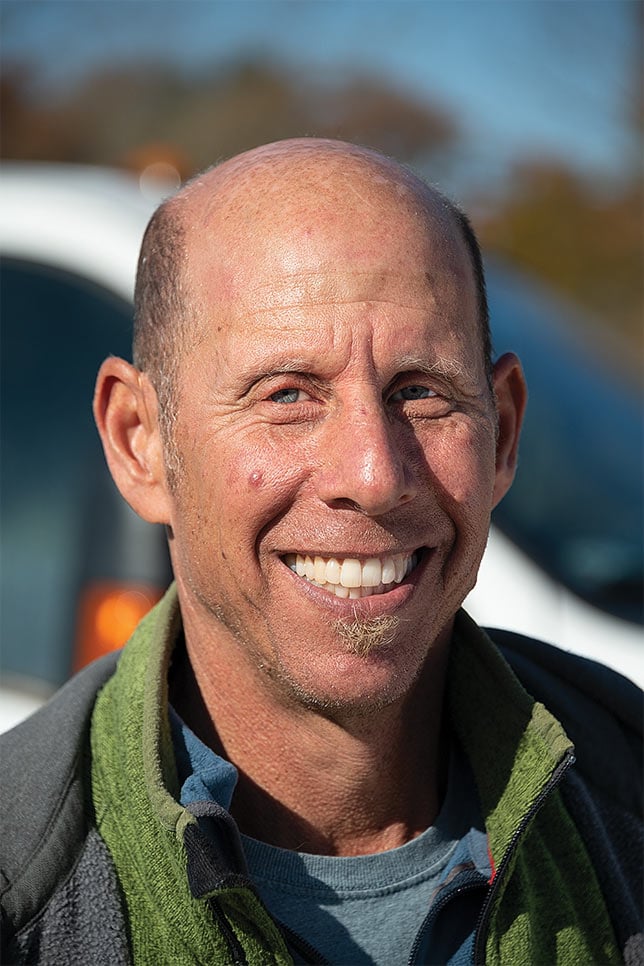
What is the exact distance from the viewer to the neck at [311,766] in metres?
2.10

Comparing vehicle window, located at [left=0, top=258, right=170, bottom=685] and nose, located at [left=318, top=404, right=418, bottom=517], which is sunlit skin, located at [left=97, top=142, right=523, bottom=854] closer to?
nose, located at [left=318, top=404, right=418, bottom=517]

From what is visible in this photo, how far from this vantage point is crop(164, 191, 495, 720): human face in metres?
1.95

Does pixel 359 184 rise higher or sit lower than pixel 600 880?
higher

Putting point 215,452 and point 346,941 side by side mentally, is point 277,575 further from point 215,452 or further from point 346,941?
point 346,941

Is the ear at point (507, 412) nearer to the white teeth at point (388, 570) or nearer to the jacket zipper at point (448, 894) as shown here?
the white teeth at point (388, 570)

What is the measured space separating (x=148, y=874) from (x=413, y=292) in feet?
3.15

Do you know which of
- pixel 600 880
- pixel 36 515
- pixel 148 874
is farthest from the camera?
pixel 36 515

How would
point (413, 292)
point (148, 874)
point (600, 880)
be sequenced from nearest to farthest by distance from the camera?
point (148, 874) → point (413, 292) → point (600, 880)

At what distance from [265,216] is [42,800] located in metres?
0.95

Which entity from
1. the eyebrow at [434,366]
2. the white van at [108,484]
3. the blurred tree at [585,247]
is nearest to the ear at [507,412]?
the eyebrow at [434,366]

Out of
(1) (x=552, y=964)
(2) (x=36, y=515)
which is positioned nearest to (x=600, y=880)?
(1) (x=552, y=964)

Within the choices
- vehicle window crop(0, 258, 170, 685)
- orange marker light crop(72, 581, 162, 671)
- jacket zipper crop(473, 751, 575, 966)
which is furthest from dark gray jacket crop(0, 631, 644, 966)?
vehicle window crop(0, 258, 170, 685)

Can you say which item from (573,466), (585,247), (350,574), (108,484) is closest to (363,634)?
(350,574)

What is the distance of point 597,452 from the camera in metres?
3.73
